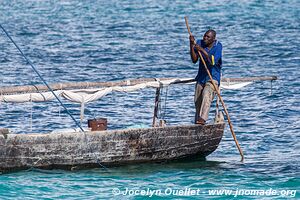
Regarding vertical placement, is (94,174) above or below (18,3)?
above

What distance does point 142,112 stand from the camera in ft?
72.4

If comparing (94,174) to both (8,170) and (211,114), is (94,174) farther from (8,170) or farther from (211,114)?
(211,114)

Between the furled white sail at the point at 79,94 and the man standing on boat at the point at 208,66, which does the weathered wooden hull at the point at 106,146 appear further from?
the furled white sail at the point at 79,94

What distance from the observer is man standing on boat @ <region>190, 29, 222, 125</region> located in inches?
647

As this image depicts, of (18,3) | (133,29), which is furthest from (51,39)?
(18,3)

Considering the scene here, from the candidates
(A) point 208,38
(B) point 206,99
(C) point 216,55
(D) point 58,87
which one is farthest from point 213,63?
(D) point 58,87

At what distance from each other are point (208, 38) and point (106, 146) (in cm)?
274

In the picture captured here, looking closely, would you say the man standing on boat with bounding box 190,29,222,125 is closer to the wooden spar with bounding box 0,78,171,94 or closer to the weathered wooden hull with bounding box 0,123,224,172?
the weathered wooden hull with bounding box 0,123,224,172

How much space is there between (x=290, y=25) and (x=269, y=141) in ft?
79.5

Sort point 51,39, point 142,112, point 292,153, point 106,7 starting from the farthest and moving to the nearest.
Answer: point 106,7
point 51,39
point 142,112
point 292,153

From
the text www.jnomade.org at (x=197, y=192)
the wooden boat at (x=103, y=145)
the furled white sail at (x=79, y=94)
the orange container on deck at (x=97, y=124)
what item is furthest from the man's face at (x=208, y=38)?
the text www.jnomade.org at (x=197, y=192)

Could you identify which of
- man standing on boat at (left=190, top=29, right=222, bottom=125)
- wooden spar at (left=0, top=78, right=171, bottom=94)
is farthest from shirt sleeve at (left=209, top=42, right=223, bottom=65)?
wooden spar at (left=0, top=78, right=171, bottom=94)

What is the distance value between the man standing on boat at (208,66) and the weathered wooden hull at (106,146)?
0.39 meters

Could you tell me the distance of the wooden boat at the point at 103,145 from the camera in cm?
1527
